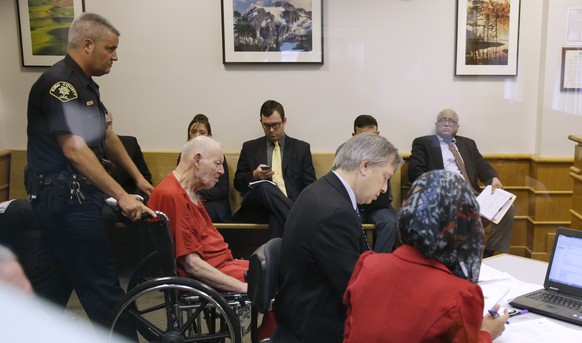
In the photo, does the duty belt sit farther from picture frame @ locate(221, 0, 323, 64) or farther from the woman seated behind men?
picture frame @ locate(221, 0, 323, 64)

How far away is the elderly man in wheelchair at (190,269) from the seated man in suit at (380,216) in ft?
4.52

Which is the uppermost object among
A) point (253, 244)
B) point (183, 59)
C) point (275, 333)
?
point (183, 59)

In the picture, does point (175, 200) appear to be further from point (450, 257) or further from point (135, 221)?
point (450, 257)

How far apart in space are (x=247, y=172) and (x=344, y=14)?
57.4 inches

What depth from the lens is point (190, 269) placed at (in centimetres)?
243

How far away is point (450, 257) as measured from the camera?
1.31 metres

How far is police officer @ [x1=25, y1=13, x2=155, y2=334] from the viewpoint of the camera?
94.0 inches

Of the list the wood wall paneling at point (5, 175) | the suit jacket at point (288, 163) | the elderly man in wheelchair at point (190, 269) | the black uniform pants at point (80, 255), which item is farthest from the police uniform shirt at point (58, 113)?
the wood wall paneling at point (5, 175)

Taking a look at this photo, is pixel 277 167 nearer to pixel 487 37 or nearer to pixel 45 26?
pixel 487 37

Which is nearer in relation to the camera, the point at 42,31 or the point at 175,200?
the point at 175,200

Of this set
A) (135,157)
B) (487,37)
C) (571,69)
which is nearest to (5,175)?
(135,157)

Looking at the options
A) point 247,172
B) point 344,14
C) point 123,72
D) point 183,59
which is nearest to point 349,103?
point 344,14

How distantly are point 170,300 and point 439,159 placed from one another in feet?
8.31

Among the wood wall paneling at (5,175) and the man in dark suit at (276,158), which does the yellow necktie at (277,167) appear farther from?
the wood wall paneling at (5,175)
